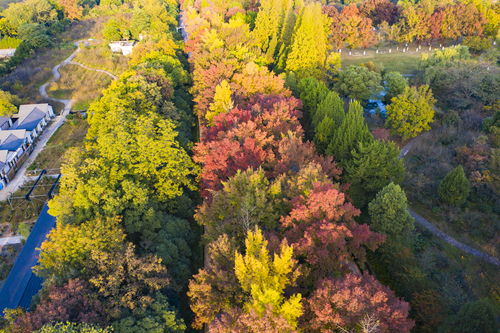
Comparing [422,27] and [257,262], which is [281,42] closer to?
[422,27]

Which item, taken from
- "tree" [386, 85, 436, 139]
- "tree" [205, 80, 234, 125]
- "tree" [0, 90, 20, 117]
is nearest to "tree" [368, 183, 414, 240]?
"tree" [205, 80, 234, 125]

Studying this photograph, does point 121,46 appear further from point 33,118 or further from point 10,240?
point 10,240

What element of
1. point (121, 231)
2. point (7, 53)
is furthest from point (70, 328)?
point (7, 53)

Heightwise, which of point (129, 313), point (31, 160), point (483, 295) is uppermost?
point (129, 313)

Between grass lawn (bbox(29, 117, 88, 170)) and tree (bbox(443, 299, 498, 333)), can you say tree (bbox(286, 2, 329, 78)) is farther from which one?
tree (bbox(443, 299, 498, 333))

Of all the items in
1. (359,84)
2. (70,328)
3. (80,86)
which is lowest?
(80,86)

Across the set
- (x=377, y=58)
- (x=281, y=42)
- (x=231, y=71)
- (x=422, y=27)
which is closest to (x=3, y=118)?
(x=231, y=71)

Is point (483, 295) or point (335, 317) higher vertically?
point (335, 317)
